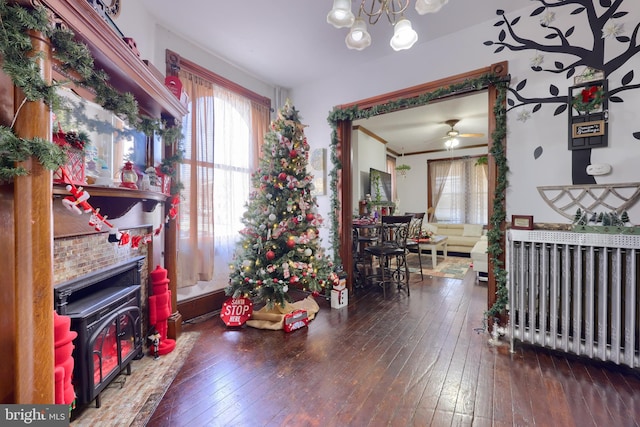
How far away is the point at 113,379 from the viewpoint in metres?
1.73

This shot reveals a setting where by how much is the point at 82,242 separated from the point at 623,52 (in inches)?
154

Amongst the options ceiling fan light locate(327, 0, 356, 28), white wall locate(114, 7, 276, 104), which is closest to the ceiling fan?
white wall locate(114, 7, 276, 104)

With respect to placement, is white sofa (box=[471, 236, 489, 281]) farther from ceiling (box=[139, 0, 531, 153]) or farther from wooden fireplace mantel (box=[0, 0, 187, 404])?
wooden fireplace mantel (box=[0, 0, 187, 404])

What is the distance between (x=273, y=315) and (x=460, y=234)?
5738mm

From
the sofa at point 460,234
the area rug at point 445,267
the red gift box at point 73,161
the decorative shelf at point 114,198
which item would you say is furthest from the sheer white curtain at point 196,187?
the sofa at point 460,234

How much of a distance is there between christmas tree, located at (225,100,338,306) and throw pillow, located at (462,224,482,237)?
5.02m

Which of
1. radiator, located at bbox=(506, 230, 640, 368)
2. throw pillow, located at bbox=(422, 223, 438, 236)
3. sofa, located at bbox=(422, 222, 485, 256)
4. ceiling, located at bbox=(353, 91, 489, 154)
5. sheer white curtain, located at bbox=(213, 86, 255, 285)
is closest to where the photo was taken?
radiator, located at bbox=(506, 230, 640, 368)

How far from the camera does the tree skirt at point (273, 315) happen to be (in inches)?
103

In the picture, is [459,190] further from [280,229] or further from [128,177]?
[128,177]

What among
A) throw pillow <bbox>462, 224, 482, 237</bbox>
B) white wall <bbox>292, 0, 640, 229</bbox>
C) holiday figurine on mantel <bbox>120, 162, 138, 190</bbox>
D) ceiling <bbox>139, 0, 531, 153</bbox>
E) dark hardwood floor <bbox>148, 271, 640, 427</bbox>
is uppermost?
ceiling <bbox>139, 0, 531, 153</bbox>

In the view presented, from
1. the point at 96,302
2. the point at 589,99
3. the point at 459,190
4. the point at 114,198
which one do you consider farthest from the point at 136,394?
the point at 459,190

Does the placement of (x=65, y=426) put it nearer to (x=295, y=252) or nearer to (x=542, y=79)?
(x=295, y=252)

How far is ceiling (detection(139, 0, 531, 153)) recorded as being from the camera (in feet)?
7.56

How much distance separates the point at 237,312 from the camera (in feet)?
8.69
